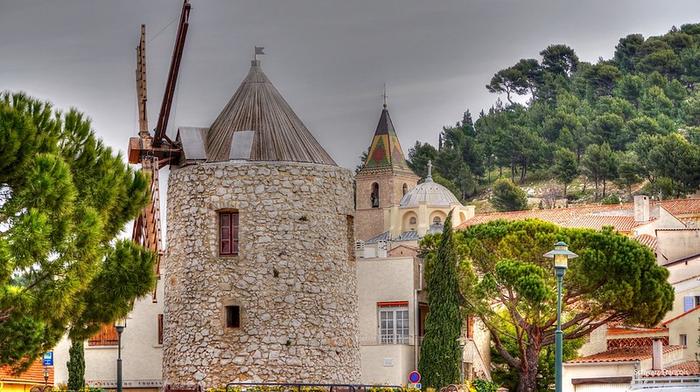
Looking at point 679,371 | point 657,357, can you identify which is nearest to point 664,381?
point 657,357

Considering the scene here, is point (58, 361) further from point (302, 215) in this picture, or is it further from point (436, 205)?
point (436, 205)

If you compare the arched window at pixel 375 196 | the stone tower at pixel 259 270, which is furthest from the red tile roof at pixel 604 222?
the stone tower at pixel 259 270

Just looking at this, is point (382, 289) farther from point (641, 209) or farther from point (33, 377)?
point (641, 209)

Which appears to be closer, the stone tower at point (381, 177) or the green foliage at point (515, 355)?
the green foliage at point (515, 355)

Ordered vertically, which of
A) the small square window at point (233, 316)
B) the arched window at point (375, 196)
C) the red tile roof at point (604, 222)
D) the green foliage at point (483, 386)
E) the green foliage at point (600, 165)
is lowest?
the green foliage at point (483, 386)

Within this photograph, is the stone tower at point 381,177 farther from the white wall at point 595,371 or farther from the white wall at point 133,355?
the white wall at point 133,355

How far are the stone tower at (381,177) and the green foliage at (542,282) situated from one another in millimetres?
73996

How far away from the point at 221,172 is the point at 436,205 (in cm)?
7138

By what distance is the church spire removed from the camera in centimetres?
13162

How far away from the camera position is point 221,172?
40844 millimetres

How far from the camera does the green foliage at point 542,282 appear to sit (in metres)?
50.9

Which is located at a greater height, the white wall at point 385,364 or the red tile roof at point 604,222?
the red tile roof at point 604,222

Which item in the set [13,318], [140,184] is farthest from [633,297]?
[13,318]

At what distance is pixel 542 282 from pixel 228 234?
13.9m
